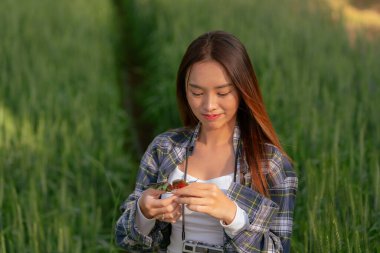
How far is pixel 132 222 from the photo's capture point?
1.43m

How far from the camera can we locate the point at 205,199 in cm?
125

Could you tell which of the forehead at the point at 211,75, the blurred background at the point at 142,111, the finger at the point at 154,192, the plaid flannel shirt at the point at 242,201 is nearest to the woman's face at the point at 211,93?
the forehead at the point at 211,75

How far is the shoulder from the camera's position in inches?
55.9

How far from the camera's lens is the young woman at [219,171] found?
4.44 ft

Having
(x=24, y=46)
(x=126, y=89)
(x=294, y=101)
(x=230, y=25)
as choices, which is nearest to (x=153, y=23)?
(x=126, y=89)

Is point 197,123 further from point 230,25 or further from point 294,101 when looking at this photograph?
point 230,25

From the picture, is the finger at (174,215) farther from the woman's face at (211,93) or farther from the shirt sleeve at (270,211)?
the woman's face at (211,93)

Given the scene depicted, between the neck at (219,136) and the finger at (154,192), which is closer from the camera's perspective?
the finger at (154,192)

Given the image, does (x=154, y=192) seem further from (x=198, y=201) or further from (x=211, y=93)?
(x=211, y=93)

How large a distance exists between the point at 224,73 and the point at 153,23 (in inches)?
187

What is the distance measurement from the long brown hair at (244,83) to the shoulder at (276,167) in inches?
0.6

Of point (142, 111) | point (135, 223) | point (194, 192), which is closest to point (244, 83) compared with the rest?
point (194, 192)

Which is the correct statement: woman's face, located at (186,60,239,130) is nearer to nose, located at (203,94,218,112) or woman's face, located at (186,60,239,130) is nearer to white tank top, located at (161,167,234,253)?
nose, located at (203,94,218,112)

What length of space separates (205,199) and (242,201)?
14cm
